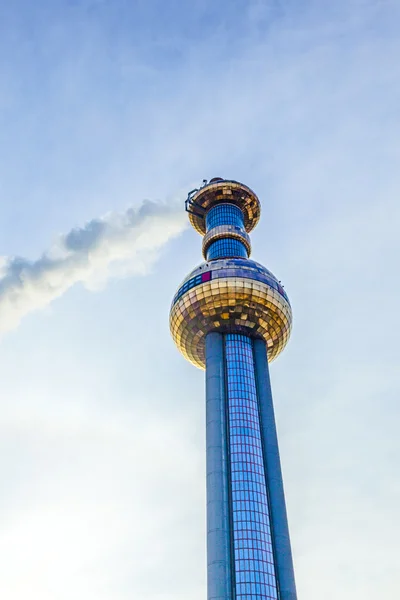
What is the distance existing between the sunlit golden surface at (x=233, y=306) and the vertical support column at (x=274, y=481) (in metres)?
4.24

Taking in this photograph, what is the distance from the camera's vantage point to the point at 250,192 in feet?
389

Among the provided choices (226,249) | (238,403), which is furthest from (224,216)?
(238,403)

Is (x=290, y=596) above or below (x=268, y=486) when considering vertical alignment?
below

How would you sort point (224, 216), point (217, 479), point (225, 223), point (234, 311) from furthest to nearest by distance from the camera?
1. point (224, 216)
2. point (225, 223)
3. point (234, 311)
4. point (217, 479)

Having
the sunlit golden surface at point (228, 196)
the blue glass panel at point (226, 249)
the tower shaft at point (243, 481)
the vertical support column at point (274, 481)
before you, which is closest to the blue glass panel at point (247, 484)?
the tower shaft at point (243, 481)

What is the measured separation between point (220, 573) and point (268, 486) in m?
14.4

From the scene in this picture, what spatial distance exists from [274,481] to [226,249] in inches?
1825

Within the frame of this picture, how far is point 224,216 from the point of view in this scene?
374ft

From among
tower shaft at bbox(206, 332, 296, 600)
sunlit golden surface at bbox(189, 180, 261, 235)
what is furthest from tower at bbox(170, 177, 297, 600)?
sunlit golden surface at bbox(189, 180, 261, 235)

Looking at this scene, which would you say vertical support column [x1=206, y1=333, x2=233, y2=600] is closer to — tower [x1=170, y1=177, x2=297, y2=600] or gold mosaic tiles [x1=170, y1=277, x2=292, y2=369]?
tower [x1=170, y1=177, x2=297, y2=600]

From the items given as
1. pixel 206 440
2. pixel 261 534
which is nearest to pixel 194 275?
pixel 206 440

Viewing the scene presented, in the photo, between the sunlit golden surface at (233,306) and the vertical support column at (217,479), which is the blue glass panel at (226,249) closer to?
the sunlit golden surface at (233,306)

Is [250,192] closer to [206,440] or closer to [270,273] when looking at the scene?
[270,273]

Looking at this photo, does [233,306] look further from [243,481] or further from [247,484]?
[247,484]
